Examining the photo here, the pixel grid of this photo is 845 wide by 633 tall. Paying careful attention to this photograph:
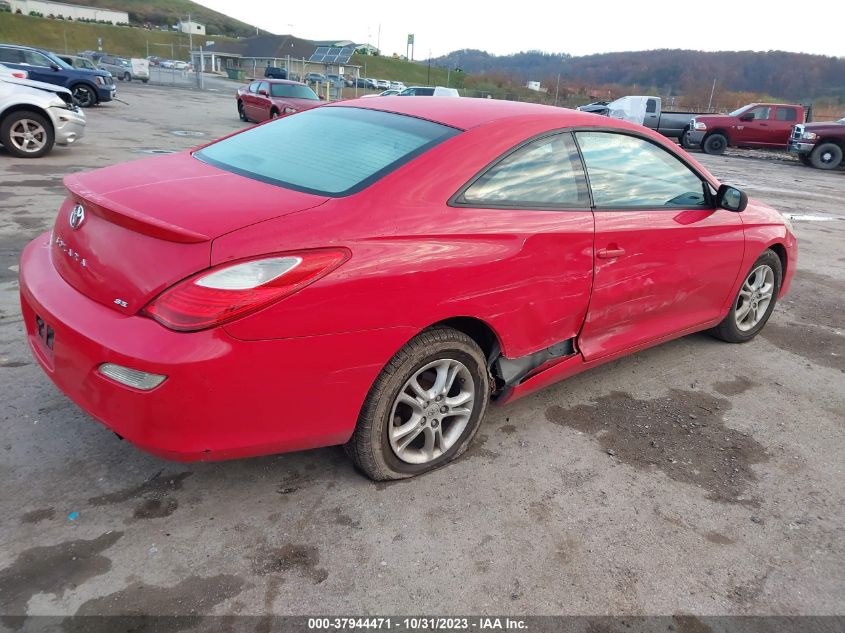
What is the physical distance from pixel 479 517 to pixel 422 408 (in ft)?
1.61

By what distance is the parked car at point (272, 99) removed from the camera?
61.4 feet

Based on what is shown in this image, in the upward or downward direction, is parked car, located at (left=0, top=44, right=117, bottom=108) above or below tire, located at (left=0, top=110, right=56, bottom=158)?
above

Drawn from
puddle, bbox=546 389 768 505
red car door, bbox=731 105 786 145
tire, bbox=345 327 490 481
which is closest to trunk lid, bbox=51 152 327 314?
tire, bbox=345 327 490 481

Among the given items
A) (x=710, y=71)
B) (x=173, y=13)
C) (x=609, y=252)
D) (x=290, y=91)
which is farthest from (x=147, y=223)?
(x=173, y=13)

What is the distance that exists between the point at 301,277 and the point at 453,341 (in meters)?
0.75

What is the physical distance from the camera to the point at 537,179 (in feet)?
9.57

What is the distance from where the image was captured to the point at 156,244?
84.8 inches

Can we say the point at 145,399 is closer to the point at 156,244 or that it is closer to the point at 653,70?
the point at 156,244

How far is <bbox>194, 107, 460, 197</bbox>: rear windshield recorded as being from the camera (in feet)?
8.46

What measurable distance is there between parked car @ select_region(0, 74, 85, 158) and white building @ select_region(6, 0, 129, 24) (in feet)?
386

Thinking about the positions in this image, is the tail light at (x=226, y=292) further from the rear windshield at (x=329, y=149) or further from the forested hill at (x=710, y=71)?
the forested hill at (x=710, y=71)

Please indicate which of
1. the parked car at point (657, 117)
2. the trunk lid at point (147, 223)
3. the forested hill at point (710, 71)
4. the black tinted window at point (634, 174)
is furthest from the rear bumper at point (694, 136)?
the forested hill at point (710, 71)

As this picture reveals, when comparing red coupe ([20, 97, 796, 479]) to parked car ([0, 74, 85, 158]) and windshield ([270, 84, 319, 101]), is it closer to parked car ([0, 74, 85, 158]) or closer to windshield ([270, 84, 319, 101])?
parked car ([0, 74, 85, 158])

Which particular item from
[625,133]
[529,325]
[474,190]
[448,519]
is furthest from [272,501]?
[625,133]
